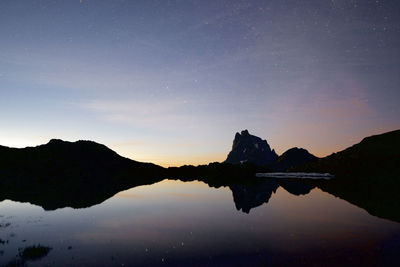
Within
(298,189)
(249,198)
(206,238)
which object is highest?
(249,198)

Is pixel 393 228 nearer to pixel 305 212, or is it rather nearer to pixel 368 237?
pixel 368 237

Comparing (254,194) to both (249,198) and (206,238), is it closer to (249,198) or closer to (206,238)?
(249,198)

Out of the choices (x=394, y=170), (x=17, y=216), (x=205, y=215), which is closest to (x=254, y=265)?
(x=205, y=215)

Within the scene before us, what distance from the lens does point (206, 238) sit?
26.2 meters

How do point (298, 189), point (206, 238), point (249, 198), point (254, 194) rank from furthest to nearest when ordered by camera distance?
point (298, 189), point (254, 194), point (249, 198), point (206, 238)

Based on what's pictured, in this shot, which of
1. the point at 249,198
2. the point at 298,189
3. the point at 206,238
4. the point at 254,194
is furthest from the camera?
the point at 298,189

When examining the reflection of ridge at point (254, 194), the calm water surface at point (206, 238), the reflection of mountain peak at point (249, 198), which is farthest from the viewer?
the reflection of ridge at point (254, 194)

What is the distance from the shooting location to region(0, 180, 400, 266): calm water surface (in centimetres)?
1969

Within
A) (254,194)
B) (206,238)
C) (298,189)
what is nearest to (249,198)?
(254,194)

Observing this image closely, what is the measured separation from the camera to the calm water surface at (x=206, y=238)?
19.7 meters

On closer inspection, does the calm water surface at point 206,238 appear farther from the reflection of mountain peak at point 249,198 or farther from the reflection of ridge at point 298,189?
the reflection of ridge at point 298,189

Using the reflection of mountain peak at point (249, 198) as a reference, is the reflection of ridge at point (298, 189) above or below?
below

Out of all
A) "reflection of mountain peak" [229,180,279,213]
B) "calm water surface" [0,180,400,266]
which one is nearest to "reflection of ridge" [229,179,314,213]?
"reflection of mountain peak" [229,180,279,213]

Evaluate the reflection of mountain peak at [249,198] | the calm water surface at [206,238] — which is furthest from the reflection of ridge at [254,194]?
the calm water surface at [206,238]
